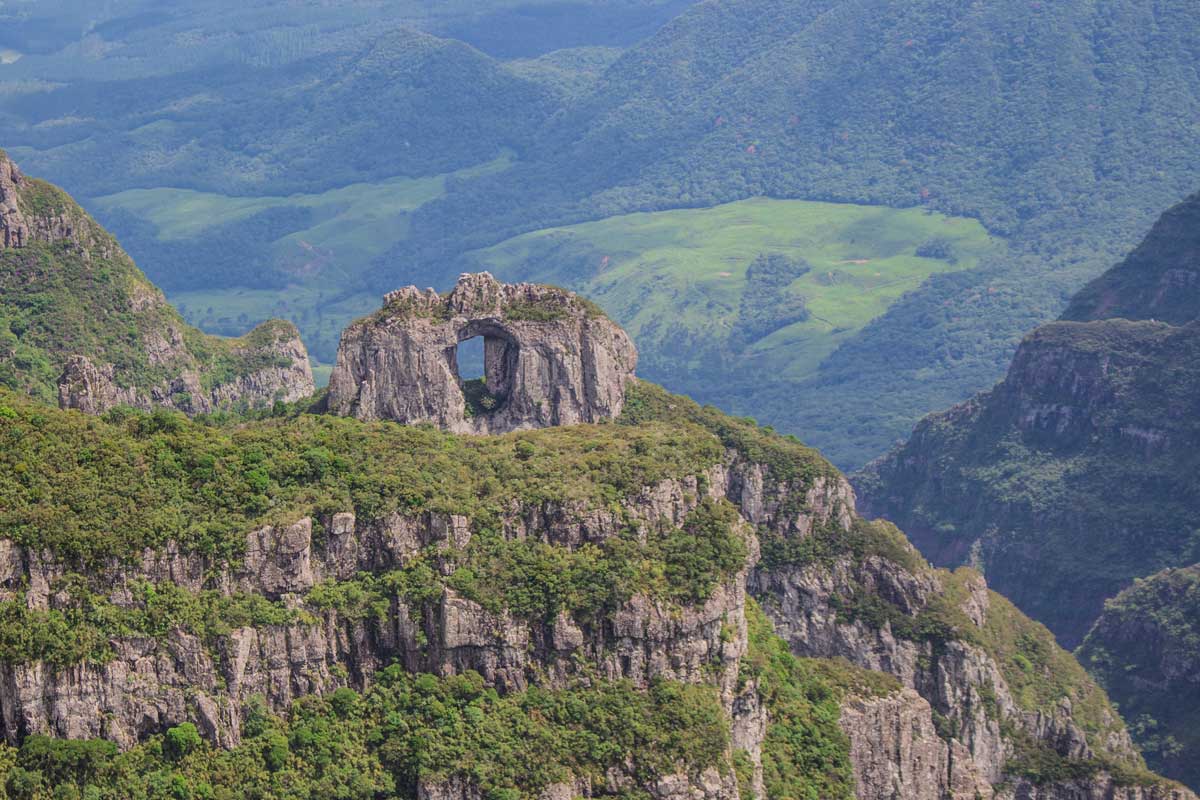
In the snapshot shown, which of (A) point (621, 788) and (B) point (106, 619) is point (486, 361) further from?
(B) point (106, 619)

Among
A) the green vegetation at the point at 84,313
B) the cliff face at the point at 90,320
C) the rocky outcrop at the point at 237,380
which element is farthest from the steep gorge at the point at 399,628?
the green vegetation at the point at 84,313

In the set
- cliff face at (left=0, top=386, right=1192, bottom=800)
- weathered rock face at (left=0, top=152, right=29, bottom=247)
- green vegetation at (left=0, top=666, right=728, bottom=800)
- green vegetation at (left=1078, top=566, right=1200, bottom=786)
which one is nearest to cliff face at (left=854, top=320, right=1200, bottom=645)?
green vegetation at (left=1078, top=566, right=1200, bottom=786)

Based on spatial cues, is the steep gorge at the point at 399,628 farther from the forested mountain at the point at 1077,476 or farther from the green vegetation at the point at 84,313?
the forested mountain at the point at 1077,476

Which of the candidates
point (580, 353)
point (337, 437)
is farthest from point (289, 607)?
point (580, 353)

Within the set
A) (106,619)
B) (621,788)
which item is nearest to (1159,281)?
(621,788)

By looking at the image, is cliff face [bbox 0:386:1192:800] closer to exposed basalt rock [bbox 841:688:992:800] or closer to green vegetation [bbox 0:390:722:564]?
exposed basalt rock [bbox 841:688:992:800]

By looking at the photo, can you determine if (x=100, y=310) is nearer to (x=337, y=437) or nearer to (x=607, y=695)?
(x=337, y=437)

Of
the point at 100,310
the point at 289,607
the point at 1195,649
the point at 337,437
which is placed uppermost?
the point at 100,310
